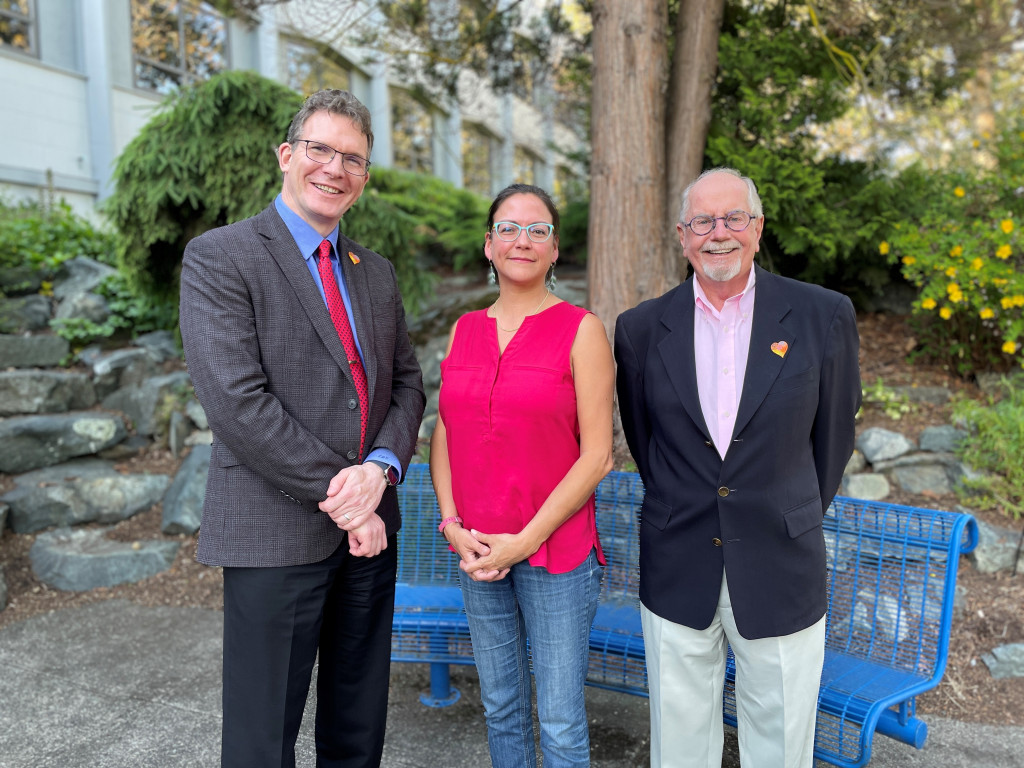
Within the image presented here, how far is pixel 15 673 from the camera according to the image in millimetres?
3838

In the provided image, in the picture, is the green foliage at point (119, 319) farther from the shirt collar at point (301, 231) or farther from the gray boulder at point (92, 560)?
the shirt collar at point (301, 231)

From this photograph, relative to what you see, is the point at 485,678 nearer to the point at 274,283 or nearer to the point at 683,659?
the point at 683,659

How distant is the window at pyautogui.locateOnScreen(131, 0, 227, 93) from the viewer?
12211mm

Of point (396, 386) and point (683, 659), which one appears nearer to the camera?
point (683, 659)

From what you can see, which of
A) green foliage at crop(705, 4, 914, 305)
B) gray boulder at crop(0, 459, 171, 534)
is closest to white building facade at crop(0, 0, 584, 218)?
green foliage at crop(705, 4, 914, 305)

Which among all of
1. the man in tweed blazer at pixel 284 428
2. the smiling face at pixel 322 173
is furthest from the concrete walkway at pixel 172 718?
the smiling face at pixel 322 173

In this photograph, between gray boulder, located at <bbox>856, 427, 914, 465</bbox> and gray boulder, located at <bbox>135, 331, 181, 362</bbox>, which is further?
gray boulder, located at <bbox>135, 331, 181, 362</bbox>

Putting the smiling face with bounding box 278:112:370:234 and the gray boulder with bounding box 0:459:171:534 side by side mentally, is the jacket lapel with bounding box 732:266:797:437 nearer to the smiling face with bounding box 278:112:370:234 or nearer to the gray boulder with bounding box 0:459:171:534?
the smiling face with bounding box 278:112:370:234

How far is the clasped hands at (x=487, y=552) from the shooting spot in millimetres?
2262

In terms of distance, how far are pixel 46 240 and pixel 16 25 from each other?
485 cm

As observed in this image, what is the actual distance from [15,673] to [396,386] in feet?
9.20

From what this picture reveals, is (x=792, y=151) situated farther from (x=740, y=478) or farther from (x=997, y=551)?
(x=740, y=478)

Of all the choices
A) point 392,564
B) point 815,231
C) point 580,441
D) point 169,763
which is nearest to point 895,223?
point 815,231

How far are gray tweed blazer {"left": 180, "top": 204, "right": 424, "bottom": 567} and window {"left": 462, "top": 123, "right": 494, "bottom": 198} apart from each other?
1707cm
